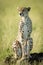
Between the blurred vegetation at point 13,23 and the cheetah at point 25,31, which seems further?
the blurred vegetation at point 13,23

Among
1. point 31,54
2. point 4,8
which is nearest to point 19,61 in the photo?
point 31,54

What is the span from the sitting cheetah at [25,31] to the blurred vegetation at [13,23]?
8 centimetres

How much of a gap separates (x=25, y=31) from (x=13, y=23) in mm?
214

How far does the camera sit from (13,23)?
7121 mm

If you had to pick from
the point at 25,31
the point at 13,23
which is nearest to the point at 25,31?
the point at 25,31

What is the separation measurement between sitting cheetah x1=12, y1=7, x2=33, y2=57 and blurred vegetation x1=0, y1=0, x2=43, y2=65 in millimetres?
84

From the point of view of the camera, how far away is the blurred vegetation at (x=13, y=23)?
709 cm

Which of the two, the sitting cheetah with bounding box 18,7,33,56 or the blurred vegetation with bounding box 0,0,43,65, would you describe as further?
the blurred vegetation with bounding box 0,0,43,65

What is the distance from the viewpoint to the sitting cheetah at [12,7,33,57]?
6973mm

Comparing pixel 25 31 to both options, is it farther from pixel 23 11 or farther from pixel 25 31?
pixel 23 11

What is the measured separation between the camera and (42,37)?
709 centimetres

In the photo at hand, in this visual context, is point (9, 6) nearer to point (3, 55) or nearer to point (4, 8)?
point (4, 8)

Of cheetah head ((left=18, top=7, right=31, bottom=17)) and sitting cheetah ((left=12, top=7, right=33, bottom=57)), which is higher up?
cheetah head ((left=18, top=7, right=31, bottom=17))

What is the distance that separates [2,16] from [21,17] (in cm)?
23
